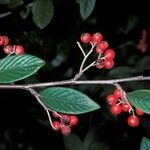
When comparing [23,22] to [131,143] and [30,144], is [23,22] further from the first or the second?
[131,143]

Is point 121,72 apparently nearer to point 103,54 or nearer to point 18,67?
point 103,54

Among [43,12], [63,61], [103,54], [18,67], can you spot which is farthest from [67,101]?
[63,61]

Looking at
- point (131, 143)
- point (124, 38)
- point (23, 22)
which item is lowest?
point (131, 143)

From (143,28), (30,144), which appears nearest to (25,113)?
(30,144)

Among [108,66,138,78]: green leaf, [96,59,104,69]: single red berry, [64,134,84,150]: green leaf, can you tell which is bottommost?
[64,134,84,150]: green leaf

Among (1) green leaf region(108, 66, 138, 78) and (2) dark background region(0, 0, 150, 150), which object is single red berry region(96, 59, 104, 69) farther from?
(1) green leaf region(108, 66, 138, 78)

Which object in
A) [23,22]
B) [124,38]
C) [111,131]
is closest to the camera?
[23,22]

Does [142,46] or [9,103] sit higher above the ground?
[9,103]

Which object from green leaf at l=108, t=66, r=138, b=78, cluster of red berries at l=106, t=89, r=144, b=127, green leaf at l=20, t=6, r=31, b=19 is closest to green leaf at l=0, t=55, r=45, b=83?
cluster of red berries at l=106, t=89, r=144, b=127
